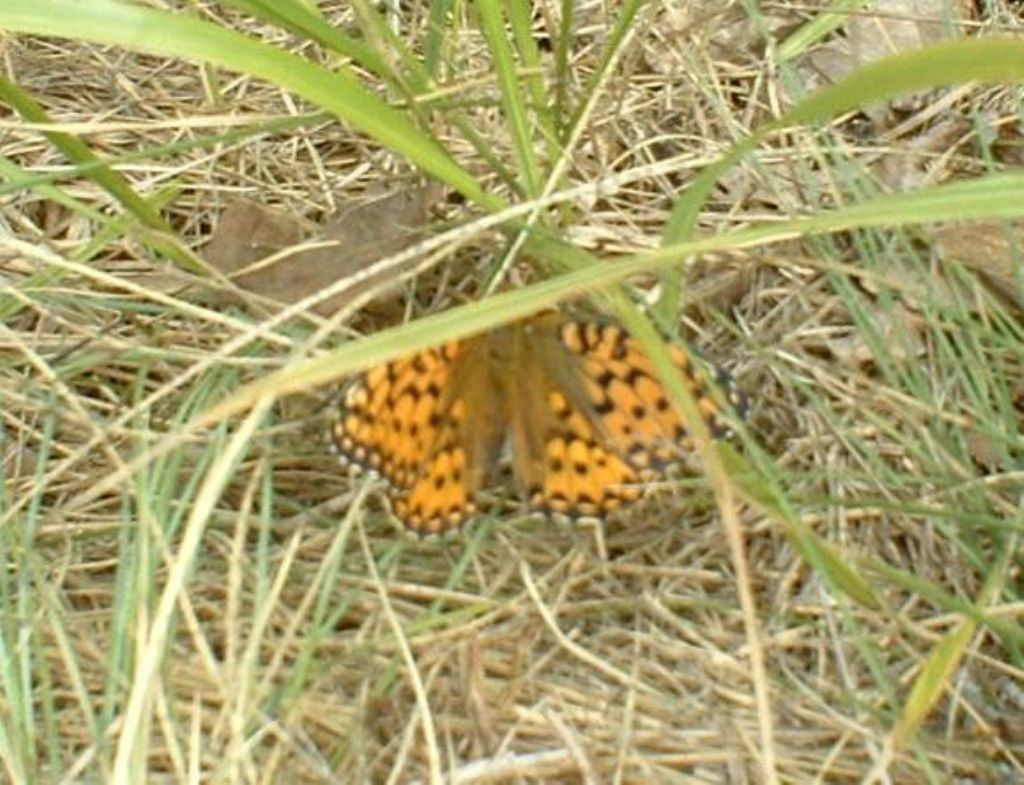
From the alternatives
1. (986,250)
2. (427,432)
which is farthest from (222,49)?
(986,250)

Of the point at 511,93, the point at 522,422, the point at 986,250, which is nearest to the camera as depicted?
the point at 522,422

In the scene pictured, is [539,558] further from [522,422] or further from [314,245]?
[314,245]

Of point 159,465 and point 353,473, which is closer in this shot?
point 159,465

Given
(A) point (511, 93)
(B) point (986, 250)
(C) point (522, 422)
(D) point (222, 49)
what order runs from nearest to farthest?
(D) point (222, 49)
(C) point (522, 422)
(A) point (511, 93)
(B) point (986, 250)

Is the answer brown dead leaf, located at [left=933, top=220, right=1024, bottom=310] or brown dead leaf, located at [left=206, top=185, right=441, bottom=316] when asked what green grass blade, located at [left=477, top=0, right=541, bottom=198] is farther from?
brown dead leaf, located at [left=933, top=220, right=1024, bottom=310]

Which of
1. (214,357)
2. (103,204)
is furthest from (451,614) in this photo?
(103,204)

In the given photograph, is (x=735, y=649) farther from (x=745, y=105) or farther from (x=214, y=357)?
(x=745, y=105)

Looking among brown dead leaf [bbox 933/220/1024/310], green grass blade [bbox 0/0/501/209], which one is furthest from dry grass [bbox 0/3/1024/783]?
green grass blade [bbox 0/0/501/209]
